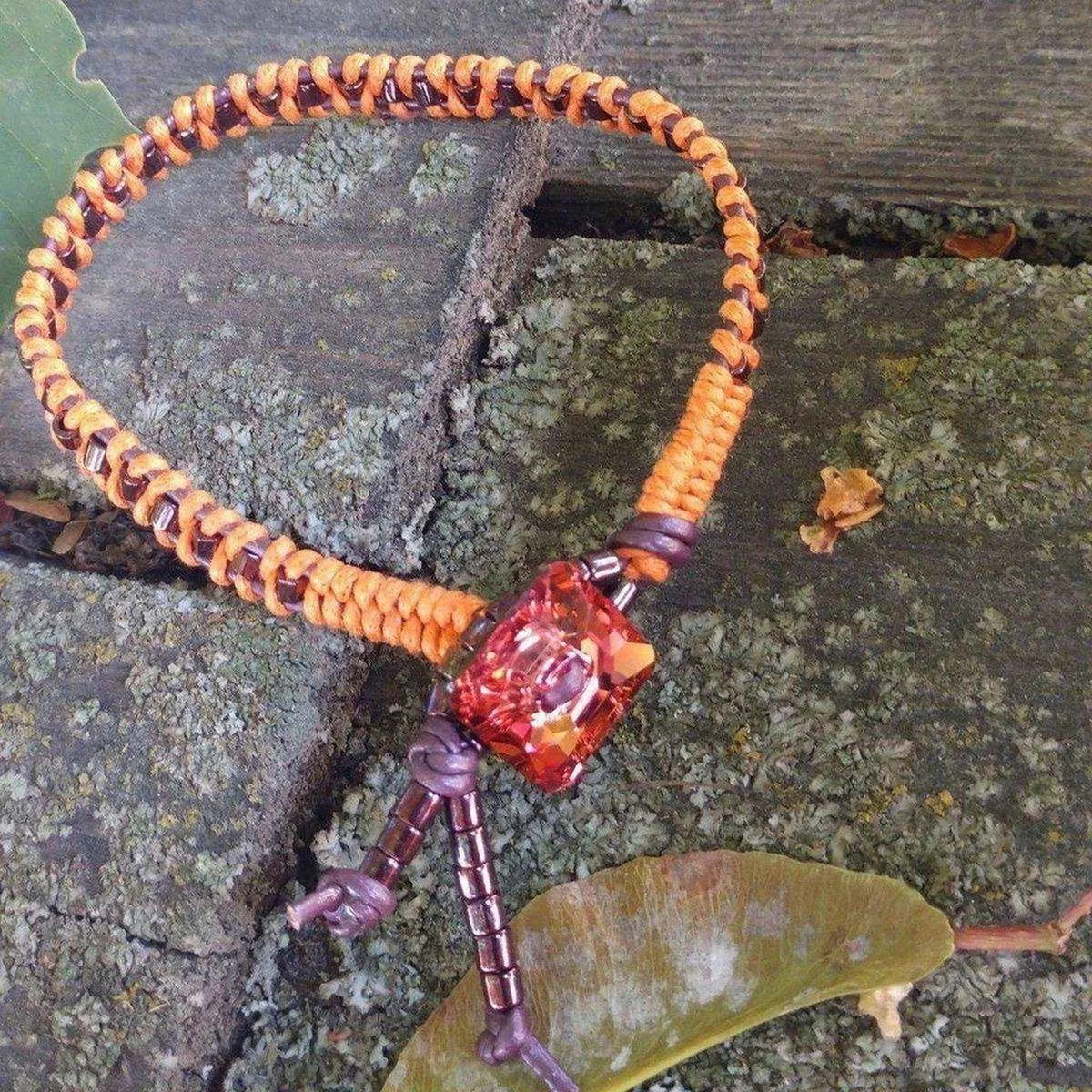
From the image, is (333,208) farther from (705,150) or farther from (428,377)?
(705,150)

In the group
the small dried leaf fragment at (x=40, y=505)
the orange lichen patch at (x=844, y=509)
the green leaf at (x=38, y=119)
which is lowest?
the small dried leaf fragment at (x=40, y=505)

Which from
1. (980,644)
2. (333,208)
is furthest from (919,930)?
(333,208)

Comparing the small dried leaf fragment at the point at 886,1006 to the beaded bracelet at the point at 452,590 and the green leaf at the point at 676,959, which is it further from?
the beaded bracelet at the point at 452,590

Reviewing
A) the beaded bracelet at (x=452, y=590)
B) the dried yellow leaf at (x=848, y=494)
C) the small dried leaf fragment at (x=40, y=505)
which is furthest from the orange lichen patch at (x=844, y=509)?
the small dried leaf fragment at (x=40, y=505)

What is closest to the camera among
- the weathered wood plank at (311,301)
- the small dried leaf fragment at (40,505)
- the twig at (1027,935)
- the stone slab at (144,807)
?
the twig at (1027,935)

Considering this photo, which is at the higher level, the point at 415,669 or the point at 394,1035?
the point at 415,669

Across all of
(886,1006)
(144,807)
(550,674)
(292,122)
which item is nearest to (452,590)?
(550,674)
